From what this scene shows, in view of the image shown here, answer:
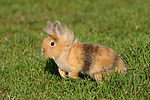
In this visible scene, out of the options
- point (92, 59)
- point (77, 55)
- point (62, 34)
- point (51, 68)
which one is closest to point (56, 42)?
point (62, 34)

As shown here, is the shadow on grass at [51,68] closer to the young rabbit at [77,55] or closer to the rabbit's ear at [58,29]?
the young rabbit at [77,55]

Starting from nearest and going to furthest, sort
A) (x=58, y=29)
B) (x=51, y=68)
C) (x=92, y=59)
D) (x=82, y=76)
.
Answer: (x=92, y=59)
(x=58, y=29)
(x=82, y=76)
(x=51, y=68)

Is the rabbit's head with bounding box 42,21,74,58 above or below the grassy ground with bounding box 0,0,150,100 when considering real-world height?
above

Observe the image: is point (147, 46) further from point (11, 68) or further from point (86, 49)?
point (11, 68)

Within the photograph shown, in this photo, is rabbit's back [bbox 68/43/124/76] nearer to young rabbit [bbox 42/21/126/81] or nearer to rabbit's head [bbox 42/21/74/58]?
young rabbit [bbox 42/21/126/81]

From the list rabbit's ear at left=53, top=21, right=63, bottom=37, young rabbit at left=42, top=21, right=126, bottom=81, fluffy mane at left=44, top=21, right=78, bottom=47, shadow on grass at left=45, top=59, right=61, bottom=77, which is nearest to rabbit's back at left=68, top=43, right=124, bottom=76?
young rabbit at left=42, top=21, right=126, bottom=81

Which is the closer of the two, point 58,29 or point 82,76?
point 58,29

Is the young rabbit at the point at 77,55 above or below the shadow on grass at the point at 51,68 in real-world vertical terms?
above

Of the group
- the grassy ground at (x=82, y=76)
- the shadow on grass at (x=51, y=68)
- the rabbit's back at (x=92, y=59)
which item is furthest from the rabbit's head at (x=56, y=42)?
the shadow on grass at (x=51, y=68)

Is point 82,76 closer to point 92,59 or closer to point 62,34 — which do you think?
point 92,59
